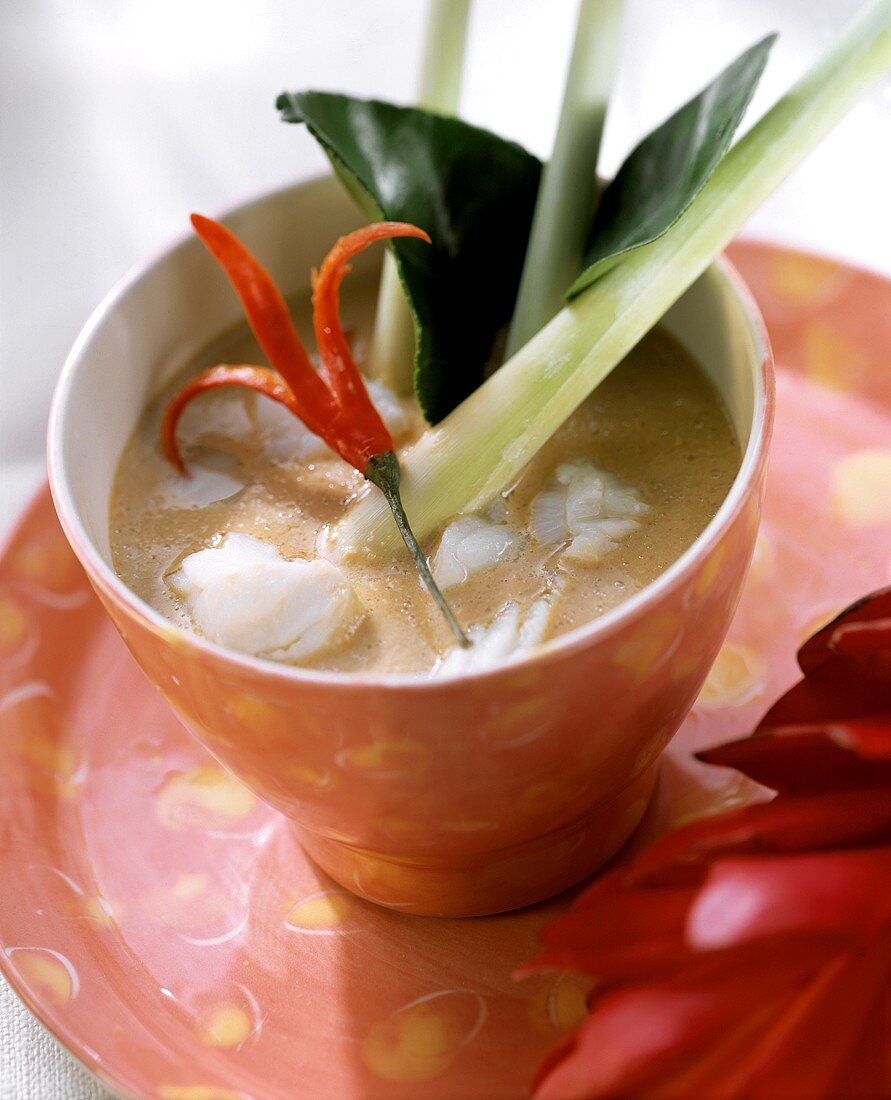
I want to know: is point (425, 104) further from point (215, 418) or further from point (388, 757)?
point (388, 757)

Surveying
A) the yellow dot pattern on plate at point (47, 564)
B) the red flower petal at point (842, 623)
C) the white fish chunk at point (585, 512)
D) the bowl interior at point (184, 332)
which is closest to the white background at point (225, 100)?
the yellow dot pattern on plate at point (47, 564)

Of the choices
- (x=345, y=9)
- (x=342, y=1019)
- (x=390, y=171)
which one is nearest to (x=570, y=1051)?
(x=342, y=1019)

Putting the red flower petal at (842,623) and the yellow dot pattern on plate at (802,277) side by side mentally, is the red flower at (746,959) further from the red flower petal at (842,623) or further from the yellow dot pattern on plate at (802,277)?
the yellow dot pattern on plate at (802,277)

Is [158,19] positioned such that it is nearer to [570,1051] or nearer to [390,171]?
[390,171]

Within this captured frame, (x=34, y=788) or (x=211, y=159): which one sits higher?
(x=211, y=159)

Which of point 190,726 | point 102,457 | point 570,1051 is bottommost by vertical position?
point 570,1051

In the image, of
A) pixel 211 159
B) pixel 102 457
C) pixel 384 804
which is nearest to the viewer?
pixel 384 804

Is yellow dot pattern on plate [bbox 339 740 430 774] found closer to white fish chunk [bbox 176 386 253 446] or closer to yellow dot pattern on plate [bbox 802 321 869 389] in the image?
white fish chunk [bbox 176 386 253 446]

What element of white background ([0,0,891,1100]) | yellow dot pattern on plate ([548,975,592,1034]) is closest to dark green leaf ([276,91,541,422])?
yellow dot pattern on plate ([548,975,592,1034])

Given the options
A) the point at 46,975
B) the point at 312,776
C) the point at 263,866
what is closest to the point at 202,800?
the point at 263,866
